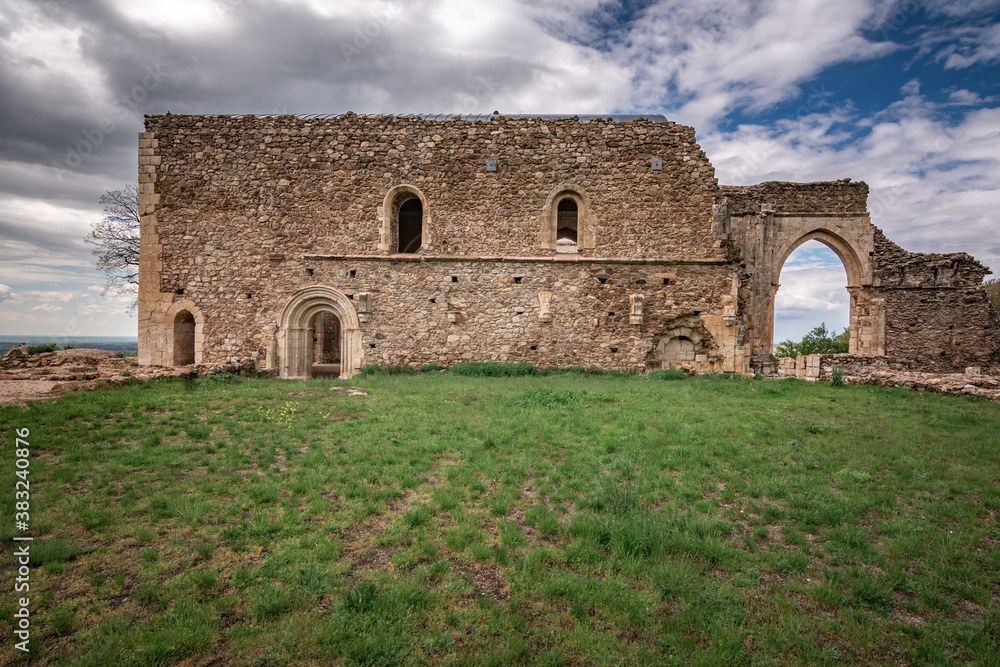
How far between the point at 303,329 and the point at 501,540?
1274 cm

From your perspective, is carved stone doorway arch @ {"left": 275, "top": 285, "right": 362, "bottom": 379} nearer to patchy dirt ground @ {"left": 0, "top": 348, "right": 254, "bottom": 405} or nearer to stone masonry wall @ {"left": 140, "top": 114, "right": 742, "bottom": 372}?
stone masonry wall @ {"left": 140, "top": 114, "right": 742, "bottom": 372}

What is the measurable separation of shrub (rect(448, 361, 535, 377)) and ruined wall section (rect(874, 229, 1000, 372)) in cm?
1498

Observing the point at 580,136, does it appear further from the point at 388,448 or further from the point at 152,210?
the point at 152,210

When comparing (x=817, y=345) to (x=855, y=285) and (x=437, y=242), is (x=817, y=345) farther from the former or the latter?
(x=437, y=242)

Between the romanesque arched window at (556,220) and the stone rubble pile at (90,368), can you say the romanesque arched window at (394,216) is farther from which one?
the stone rubble pile at (90,368)

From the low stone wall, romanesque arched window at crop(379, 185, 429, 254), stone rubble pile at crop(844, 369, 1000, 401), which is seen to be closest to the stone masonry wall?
romanesque arched window at crop(379, 185, 429, 254)

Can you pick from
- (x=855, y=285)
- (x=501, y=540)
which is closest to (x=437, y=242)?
(x=501, y=540)

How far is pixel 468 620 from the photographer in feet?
10.1

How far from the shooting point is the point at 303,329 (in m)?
14.8

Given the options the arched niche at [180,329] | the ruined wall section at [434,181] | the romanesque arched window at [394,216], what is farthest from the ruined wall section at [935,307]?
the arched niche at [180,329]

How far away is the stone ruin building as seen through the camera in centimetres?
1444

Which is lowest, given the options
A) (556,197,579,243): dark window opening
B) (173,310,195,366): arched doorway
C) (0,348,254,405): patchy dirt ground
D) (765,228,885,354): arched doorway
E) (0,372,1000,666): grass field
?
(0,372,1000,666): grass field

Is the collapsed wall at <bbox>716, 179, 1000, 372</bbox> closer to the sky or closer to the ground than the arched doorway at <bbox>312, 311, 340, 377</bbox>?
closer to the sky

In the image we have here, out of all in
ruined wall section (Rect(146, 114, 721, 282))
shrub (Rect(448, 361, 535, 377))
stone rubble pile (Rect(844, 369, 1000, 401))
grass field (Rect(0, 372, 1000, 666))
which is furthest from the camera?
ruined wall section (Rect(146, 114, 721, 282))
